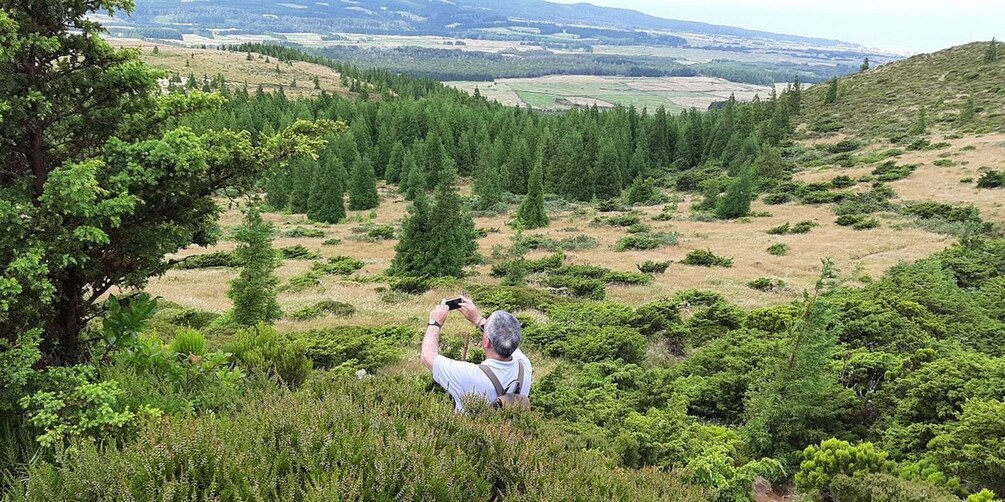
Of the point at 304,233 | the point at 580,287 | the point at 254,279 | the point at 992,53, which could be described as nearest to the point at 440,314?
the point at 254,279

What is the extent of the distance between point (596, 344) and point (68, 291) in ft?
26.2

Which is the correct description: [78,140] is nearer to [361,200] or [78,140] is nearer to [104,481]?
[104,481]

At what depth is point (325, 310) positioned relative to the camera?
55.1ft

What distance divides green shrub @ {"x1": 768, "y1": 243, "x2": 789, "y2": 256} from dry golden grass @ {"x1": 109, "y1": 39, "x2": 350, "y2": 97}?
105 meters

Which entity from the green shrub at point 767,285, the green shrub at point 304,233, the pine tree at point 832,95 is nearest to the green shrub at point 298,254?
the green shrub at point 304,233

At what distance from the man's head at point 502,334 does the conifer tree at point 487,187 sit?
51716mm

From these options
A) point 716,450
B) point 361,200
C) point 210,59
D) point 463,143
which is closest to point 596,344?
point 716,450

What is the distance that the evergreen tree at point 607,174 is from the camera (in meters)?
61.7

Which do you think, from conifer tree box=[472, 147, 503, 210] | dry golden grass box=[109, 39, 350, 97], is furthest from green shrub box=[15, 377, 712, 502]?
dry golden grass box=[109, 39, 350, 97]

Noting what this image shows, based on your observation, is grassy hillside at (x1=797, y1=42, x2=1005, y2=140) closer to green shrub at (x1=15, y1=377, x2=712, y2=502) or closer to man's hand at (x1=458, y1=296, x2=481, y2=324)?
man's hand at (x1=458, y1=296, x2=481, y2=324)

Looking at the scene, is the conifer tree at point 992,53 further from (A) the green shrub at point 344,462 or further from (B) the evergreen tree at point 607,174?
(A) the green shrub at point 344,462

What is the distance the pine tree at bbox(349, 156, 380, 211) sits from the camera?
59062mm

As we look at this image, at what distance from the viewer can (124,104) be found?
16.8 feet

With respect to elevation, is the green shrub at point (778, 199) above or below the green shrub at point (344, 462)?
below
